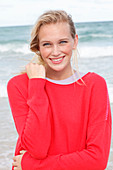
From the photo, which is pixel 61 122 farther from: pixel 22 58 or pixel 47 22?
pixel 22 58

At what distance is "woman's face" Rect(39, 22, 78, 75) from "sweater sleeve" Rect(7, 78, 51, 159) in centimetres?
14

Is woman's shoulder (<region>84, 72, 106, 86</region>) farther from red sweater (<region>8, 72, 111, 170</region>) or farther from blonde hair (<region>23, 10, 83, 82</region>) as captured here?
blonde hair (<region>23, 10, 83, 82</region>)

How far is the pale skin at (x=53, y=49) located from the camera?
192cm

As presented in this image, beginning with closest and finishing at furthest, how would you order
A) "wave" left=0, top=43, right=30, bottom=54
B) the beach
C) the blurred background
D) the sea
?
the beach < the sea < the blurred background < "wave" left=0, top=43, right=30, bottom=54

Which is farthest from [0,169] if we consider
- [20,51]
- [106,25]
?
[106,25]

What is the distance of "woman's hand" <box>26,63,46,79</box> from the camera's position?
76.7 inches

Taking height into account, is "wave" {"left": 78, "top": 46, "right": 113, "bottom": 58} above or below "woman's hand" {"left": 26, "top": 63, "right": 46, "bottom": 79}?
below

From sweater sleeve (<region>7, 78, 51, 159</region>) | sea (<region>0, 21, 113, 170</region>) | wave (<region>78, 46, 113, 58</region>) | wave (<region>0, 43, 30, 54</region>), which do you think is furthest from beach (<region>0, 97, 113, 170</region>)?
wave (<region>0, 43, 30, 54</region>)

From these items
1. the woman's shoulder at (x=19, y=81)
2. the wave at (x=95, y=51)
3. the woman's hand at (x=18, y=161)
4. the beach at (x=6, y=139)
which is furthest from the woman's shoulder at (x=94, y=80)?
the wave at (x=95, y=51)

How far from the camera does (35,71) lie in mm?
1966

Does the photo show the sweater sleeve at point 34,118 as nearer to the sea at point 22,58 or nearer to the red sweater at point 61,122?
the red sweater at point 61,122

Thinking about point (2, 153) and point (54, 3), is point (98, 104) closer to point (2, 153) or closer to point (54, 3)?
point (2, 153)

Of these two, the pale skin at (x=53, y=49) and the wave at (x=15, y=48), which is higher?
the pale skin at (x=53, y=49)

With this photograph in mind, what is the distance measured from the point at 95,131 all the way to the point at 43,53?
586mm
